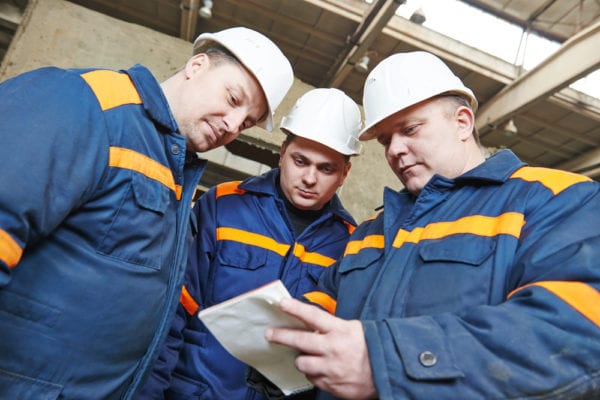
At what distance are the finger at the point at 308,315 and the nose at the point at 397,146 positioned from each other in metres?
0.90

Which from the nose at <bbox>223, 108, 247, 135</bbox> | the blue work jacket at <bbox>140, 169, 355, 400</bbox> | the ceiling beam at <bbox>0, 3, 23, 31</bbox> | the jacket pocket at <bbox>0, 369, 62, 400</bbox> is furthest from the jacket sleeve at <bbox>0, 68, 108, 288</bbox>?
the ceiling beam at <bbox>0, 3, 23, 31</bbox>

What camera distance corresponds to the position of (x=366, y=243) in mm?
1558

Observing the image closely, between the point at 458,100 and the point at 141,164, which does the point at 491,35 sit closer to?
the point at 458,100

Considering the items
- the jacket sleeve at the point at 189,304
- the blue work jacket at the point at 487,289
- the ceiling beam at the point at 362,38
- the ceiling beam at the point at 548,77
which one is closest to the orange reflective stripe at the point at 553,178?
the blue work jacket at the point at 487,289

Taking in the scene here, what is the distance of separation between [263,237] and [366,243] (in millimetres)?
635

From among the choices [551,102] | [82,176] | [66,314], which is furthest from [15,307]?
[551,102]

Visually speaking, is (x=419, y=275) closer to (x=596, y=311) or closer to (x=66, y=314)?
(x=596, y=311)

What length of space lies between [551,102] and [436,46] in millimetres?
1439

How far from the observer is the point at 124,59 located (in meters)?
4.09

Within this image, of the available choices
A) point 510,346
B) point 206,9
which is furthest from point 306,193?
point 206,9

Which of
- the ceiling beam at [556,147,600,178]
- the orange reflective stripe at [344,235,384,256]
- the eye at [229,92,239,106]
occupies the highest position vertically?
the ceiling beam at [556,147,600,178]

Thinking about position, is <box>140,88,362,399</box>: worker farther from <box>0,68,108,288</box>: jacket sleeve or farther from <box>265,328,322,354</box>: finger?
<box>0,68,108,288</box>: jacket sleeve

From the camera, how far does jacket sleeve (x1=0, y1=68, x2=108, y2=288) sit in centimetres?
89

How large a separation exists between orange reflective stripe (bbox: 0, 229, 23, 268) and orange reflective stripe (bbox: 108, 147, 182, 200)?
354 millimetres
